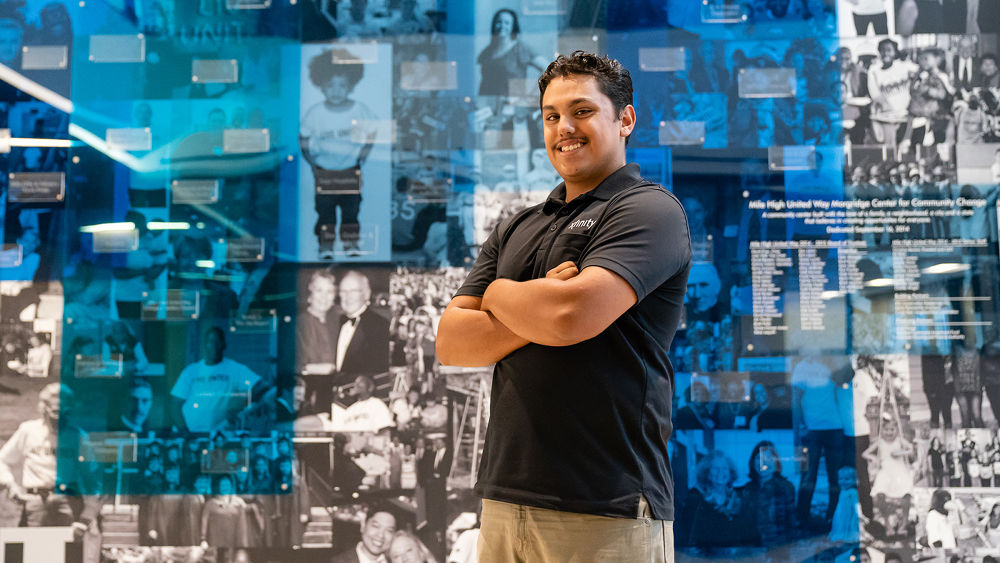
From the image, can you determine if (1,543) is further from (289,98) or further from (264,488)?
(289,98)

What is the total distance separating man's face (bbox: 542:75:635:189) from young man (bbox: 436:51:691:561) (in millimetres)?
105

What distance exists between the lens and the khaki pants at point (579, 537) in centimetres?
163

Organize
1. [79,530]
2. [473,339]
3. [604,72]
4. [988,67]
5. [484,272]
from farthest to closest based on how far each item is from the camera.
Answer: [988,67]
[79,530]
[484,272]
[604,72]
[473,339]

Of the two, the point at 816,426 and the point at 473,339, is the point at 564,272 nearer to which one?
the point at 473,339

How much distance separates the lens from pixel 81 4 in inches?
143

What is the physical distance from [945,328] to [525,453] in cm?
251

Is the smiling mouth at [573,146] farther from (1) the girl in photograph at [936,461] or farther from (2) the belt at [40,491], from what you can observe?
(2) the belt at [40,491]

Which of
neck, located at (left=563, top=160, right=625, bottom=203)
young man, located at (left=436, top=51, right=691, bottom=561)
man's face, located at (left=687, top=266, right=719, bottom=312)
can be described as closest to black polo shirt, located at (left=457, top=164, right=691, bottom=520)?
young man, located at (left=436, top=51, right=691, bottom=561)

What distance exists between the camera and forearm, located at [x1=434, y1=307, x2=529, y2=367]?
184cm

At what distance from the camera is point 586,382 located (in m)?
1.69

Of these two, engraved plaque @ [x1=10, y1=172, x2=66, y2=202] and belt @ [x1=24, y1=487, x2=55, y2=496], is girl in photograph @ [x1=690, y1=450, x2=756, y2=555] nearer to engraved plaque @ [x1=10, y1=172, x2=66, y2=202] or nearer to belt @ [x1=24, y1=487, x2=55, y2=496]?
belt @ [x1=24, y1=487, x2=55, y2=496]

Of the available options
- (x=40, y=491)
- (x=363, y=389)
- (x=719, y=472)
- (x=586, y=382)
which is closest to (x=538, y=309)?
(x=586, y=382)

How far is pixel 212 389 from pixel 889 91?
3301mm

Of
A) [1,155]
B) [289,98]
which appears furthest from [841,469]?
[1,155]
